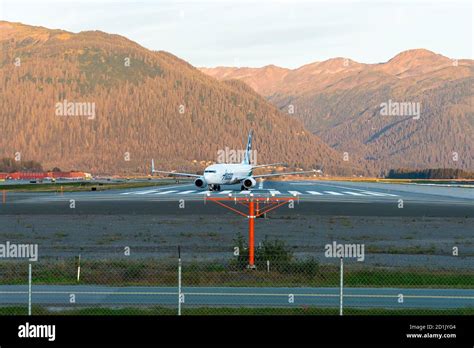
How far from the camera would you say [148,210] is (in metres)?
58.3

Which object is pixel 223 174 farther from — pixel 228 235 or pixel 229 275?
pixel 229 275

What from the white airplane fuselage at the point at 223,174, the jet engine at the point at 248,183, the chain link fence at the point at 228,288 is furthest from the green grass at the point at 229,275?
the jet engine at the point at 248,183

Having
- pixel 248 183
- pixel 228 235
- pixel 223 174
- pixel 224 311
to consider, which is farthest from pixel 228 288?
pixel 248 183

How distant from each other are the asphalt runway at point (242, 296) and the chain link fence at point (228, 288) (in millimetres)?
28

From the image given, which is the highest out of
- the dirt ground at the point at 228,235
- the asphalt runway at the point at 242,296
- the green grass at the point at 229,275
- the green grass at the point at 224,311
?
the green grass at the point at 224,311

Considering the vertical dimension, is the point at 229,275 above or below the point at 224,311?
below

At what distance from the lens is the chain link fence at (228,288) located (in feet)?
63.5

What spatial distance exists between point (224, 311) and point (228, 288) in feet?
14.1

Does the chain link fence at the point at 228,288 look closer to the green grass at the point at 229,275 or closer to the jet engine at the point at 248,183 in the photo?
the green grass at the point at 229,275

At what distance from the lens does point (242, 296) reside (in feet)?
70.7

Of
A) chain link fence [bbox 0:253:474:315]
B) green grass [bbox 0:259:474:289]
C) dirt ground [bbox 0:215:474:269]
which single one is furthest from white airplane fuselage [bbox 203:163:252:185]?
green grass [bbox 0:259:474:289]

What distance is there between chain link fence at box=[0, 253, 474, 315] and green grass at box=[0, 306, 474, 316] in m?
0.03
